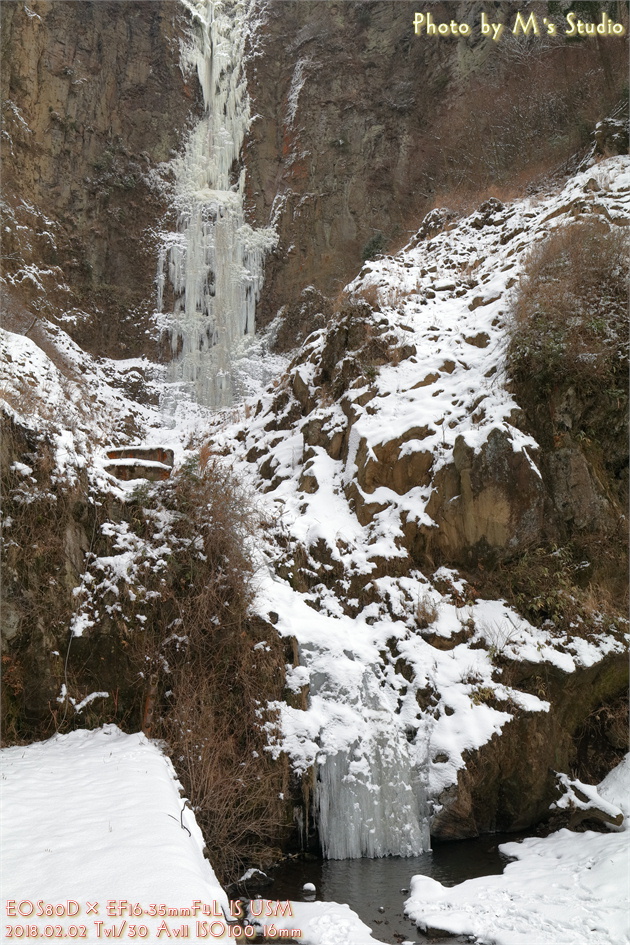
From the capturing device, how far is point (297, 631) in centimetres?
762

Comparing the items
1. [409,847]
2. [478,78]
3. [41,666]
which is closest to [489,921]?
[409,847]

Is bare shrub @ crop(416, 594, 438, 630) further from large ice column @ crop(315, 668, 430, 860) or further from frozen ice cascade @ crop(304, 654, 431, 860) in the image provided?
large ice column @ crop(315, 668, 430, 860)

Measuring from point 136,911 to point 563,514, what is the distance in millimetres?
7510

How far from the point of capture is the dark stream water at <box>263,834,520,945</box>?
536 cm

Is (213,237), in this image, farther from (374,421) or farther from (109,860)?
(109,860)

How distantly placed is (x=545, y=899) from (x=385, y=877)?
1513 mm

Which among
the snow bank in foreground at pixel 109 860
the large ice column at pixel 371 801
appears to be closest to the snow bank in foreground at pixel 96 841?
the snow bank in foreground at pixel 109 860

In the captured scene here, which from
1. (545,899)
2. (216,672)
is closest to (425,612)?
(216,672)

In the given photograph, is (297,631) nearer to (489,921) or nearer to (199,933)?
(489,921)

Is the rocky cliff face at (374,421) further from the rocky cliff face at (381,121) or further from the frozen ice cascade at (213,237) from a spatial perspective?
the frozen ice cascade at (213,237)

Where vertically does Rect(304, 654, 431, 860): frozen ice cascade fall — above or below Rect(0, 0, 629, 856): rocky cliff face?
below

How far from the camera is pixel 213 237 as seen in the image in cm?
2064

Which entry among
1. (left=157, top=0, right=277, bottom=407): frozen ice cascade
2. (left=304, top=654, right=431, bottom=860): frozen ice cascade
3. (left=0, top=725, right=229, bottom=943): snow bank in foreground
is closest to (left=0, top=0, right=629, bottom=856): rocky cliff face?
(left=304, top=654, right=431, bottom=860): frozen ice cascade

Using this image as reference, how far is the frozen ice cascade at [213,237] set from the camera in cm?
1905
